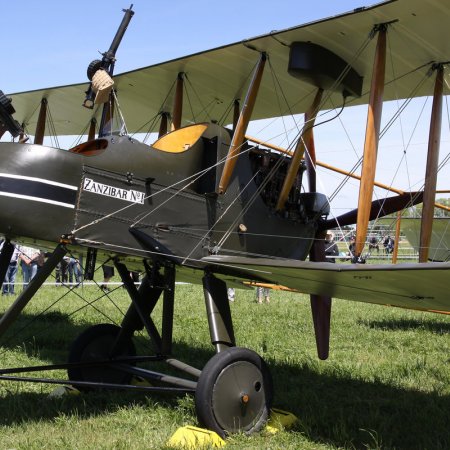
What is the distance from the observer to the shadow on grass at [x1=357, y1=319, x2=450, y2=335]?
1046 cm

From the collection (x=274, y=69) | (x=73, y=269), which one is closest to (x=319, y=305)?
(x=274, y=69)

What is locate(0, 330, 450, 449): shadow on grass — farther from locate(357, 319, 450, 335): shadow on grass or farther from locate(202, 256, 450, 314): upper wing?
locate(357, 319, 450, 335): shadow on grass

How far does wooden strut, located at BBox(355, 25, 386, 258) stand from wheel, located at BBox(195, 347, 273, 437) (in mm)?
1435

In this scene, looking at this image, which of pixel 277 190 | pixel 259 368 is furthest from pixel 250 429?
pixel 277 190

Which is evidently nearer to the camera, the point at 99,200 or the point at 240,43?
the point at 99,200

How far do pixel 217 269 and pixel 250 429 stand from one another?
1423mm

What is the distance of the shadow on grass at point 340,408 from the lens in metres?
4.68

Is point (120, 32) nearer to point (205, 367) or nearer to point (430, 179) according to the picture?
point (205, 367)

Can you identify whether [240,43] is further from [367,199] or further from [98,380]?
[98,380]

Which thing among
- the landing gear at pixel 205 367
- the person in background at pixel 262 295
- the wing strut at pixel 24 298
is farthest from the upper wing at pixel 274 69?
the person in background at pixel 262 295

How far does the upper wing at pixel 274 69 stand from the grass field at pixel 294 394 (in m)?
3.13

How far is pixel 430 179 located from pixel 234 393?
331cm

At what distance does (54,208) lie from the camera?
181 inches

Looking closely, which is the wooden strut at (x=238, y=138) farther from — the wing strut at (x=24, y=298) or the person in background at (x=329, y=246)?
the person in background at (x=329, y=246)
